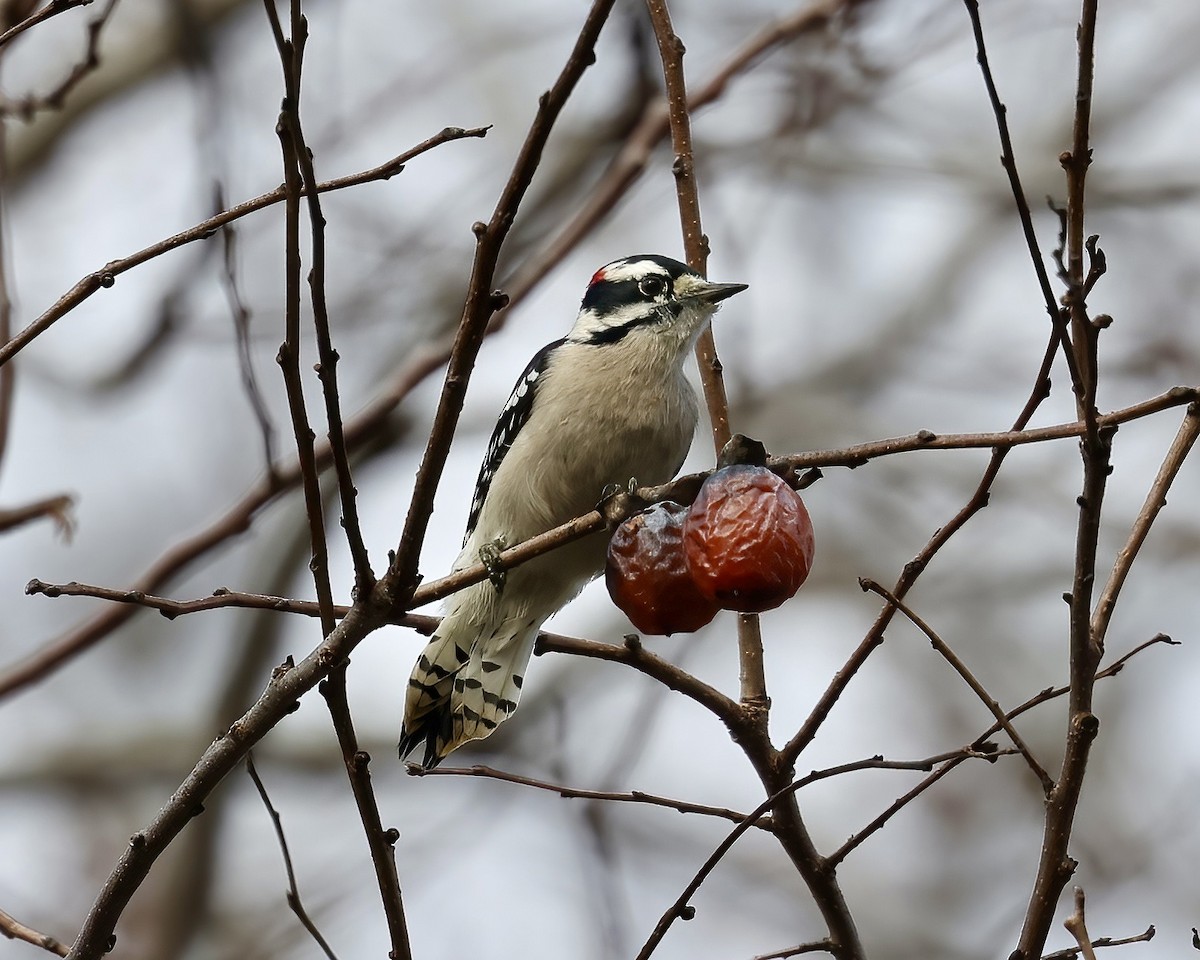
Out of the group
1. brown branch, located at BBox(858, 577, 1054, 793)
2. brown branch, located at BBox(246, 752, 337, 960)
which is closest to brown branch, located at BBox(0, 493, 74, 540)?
brown branch, located at BBox(246, 752, 337, 960)

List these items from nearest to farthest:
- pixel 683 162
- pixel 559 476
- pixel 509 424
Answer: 1. pixel 683 162
2. pixel 559 476
3. pixel 509 424

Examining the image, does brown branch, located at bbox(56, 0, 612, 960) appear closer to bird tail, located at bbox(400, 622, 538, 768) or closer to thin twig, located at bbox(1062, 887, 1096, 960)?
thin twig, located at bbox(1062, 887, 1096, 960)

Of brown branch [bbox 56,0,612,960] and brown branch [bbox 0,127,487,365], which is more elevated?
brown branch [bbox 0,127,487,365]

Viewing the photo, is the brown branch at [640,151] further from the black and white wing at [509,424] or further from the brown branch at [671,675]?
the brown branch at [671,675]

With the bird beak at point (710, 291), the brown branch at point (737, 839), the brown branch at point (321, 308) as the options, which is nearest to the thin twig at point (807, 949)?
the brown branch at point (737, 839)

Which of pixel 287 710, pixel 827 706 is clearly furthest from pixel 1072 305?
pixel 287 710

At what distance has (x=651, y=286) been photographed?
4750 mm

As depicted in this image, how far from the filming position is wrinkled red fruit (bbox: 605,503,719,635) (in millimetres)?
2662

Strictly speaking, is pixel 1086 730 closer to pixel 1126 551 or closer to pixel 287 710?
pixel 1126 551

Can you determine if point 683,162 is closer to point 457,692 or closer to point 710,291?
point 710,291

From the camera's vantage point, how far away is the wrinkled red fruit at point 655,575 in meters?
2.66

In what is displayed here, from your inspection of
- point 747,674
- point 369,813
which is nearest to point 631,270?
point 747,674

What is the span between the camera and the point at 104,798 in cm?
1012

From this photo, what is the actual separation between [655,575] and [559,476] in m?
1.73
